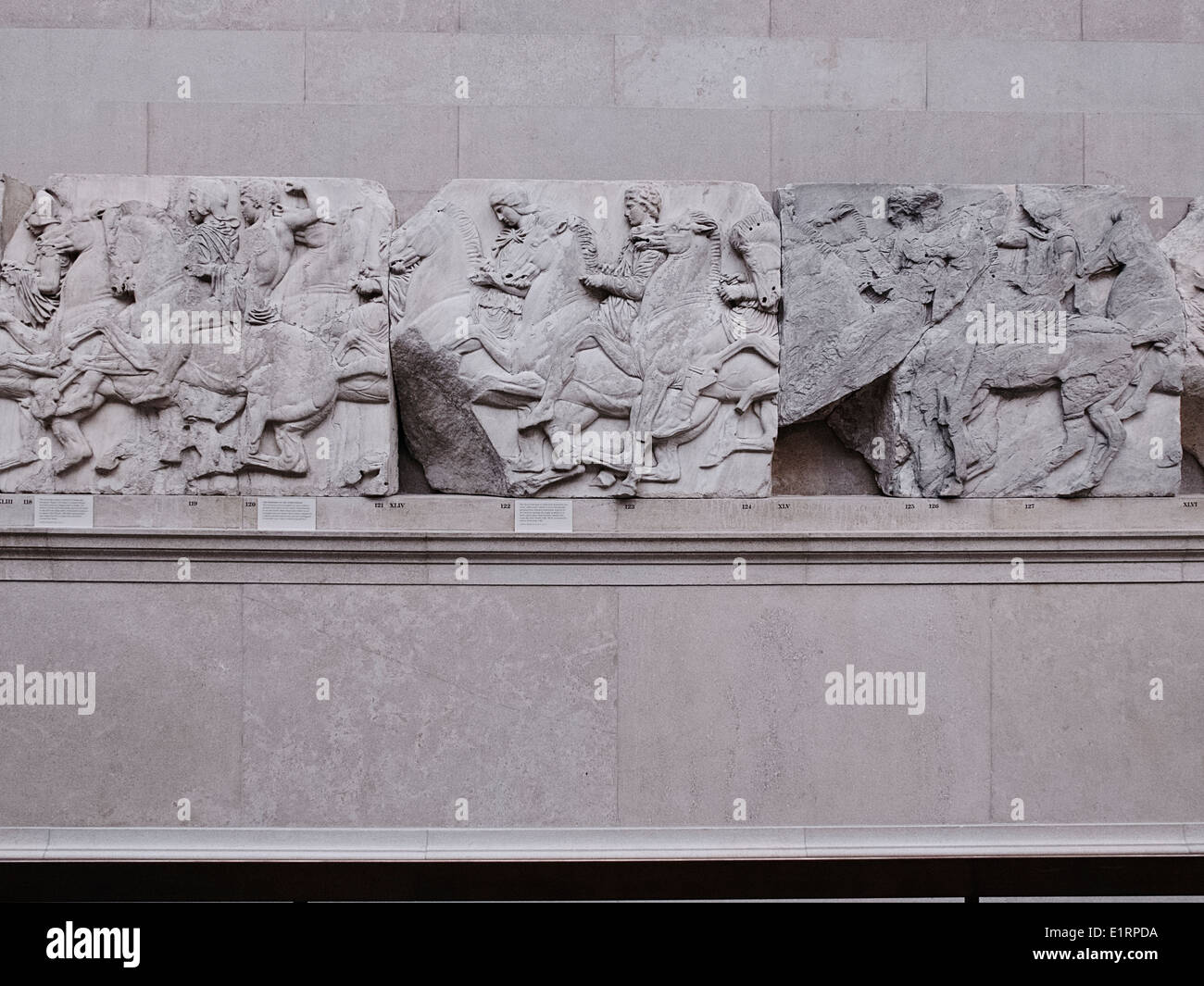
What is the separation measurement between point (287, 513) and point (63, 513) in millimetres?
1232

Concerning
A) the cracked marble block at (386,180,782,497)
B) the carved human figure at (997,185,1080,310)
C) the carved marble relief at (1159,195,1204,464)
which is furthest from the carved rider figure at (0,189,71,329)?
the carved marble relief at (1159,195,1204,464)

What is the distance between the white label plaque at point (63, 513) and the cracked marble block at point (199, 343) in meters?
0.08

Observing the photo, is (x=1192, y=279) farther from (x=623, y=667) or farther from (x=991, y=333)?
(x=623, y=667)

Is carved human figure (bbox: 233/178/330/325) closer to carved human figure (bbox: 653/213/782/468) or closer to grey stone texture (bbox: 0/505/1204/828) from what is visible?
grey stone texture (bbox: 0/505/1204/828)

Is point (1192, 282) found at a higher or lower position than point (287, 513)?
higher

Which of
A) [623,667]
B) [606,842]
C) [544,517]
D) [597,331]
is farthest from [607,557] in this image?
[606,842]

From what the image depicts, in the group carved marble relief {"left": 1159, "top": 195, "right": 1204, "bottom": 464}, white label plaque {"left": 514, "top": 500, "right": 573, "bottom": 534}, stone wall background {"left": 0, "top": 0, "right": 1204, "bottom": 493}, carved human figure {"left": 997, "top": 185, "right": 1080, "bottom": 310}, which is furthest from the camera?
stone wall background {"left": 0, "top": 0, "right": 1204, "bottom": 493}

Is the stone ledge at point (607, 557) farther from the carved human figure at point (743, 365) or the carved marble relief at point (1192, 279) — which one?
the carved marble relief at point (1192, 279)

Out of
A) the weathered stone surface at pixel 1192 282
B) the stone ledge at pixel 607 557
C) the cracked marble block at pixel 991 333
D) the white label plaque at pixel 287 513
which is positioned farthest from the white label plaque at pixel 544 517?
the weathered stone surface at pixel 1192 282

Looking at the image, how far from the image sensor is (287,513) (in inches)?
249

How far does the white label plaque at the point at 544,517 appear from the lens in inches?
251

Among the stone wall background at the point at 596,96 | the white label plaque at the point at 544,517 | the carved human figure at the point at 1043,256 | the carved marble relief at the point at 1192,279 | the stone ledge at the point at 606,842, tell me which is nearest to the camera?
the stone ledge at the point at 606,842

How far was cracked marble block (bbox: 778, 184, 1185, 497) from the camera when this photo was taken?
6.45m

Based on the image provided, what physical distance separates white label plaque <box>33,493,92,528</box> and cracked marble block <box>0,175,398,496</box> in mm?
84
